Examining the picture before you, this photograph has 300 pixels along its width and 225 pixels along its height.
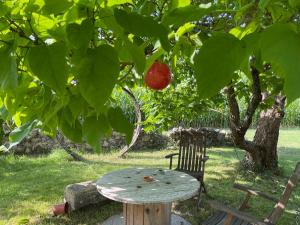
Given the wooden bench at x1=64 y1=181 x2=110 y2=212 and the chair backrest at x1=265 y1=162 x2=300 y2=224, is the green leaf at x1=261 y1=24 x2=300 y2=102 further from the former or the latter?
the wooden bench at x1=64 y1=181 x2=110 y2=212

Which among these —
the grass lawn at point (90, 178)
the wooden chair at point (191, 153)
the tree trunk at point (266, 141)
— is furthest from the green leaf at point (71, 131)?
the tree trunk at point (266, 141)

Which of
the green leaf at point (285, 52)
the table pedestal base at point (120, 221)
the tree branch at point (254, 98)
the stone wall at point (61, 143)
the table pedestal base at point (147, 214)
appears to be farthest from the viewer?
the stone wall at point (61, 143)

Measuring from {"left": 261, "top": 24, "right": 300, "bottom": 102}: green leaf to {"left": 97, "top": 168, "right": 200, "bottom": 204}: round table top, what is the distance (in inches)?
137

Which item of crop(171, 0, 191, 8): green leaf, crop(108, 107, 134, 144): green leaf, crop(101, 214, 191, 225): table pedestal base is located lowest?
crop(101, 214, 191, 225): table pedestal base

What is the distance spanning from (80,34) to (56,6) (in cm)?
6

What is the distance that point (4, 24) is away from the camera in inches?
26.4

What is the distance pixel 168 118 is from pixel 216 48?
485 centimetres

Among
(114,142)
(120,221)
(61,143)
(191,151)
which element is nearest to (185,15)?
(120,221)

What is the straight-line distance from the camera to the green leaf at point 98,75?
521 millimetres

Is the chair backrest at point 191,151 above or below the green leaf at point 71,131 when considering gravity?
below

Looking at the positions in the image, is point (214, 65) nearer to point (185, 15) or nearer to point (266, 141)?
point (185, 15)

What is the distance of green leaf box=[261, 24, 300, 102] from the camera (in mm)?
381

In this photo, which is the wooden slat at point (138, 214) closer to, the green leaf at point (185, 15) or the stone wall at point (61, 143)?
the green leaf at point (185, 15)

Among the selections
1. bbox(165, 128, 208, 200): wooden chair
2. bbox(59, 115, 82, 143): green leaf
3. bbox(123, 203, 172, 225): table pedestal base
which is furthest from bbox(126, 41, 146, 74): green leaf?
bbox(165, 128, 208, 200): wooden chair
